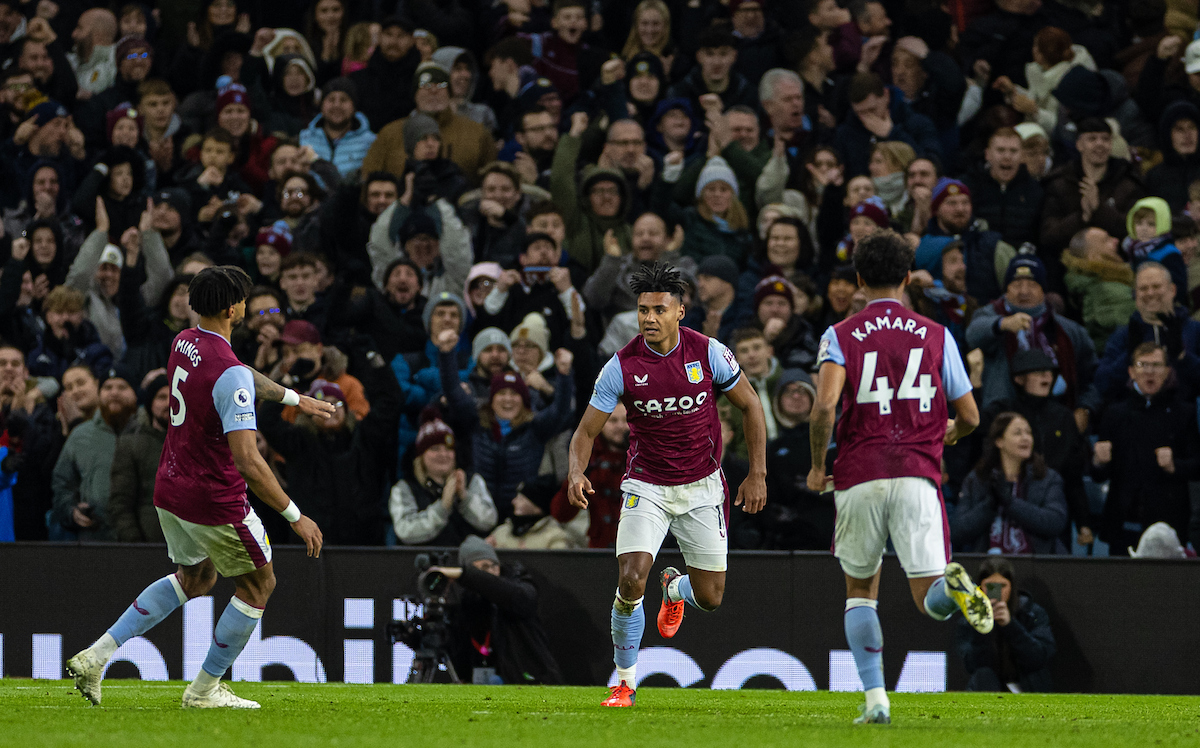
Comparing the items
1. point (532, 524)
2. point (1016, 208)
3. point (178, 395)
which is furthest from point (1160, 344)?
point (178, 395)

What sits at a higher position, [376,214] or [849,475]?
[376,214]

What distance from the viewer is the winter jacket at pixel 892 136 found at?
14609mm

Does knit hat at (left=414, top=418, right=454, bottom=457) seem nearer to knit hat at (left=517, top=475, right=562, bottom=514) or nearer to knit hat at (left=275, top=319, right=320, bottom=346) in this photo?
knit hat at (left=517, top=475, right=562, bottom=514)

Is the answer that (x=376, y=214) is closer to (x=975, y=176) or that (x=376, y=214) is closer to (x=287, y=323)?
(x=287, y=323)

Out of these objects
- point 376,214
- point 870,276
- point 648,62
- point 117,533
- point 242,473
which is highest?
point 648,62

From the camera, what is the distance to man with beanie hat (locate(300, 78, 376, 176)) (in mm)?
15375

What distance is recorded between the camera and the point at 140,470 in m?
12.0

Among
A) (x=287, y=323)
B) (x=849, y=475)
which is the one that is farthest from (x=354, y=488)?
(x=849, y=475)

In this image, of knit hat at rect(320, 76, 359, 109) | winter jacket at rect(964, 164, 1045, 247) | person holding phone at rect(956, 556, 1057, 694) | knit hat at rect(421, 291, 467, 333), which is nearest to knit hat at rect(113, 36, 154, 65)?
knit hat at rect(320, 76, 359, 109)

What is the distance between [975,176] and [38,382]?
8.87m

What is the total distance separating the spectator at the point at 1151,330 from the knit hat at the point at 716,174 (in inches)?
150

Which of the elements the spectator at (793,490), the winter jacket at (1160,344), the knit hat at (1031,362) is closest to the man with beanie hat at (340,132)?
the spectator at (793,490)

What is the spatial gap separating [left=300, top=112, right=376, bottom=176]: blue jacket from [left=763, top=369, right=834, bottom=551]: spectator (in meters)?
5.74

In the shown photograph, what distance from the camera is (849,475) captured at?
6.82 meters
